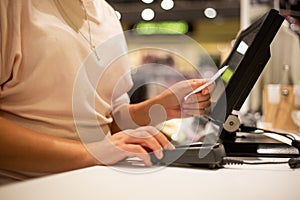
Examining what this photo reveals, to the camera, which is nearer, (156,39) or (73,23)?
(73,23)

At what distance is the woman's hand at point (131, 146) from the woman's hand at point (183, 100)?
19 cm

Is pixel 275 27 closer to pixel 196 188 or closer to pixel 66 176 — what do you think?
pixel 196 188

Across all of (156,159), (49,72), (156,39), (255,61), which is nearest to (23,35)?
(49,72)

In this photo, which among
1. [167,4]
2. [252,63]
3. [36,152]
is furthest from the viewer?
[167,4]

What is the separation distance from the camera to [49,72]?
0.89 metres

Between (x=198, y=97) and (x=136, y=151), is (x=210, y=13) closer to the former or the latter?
(x=198, y=97)

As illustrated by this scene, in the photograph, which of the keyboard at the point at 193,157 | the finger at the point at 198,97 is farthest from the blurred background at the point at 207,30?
the keyboard at the point at 193,157

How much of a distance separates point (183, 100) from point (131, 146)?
24 centimetres

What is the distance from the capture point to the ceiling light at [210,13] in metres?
9.44

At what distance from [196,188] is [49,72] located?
1.23 feet

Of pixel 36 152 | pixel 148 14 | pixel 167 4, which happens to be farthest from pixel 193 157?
pixel 148 14

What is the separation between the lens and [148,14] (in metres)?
9.38

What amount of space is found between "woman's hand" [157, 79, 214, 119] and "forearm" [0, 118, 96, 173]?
29cm

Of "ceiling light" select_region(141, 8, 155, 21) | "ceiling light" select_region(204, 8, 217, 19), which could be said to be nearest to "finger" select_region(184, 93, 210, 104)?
"ceiling light" select_region(141, 8, 155, 21)
